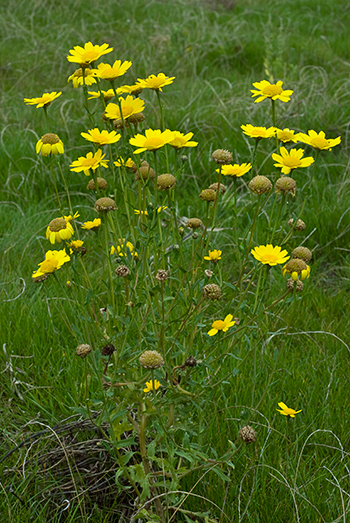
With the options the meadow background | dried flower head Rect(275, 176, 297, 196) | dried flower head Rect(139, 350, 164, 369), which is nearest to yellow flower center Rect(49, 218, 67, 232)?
→ the meadow background

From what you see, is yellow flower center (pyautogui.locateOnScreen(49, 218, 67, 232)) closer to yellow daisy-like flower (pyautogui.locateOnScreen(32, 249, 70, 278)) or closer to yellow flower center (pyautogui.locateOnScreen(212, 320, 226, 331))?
yellow daisy-like flower (pyautogui.locateOnScreen(32, 249, 70, 278))

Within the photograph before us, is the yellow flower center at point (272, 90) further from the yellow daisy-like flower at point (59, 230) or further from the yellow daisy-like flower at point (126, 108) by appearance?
the yellow daisy-like flower at point (59, 230)

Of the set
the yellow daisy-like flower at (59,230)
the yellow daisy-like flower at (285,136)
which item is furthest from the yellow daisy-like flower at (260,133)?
the yellow daisy-like flower at (59,230)

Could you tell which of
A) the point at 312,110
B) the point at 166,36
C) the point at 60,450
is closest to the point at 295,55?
the point at 166,36

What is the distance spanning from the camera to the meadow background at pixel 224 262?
1477 mm

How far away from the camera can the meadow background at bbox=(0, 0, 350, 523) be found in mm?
1477

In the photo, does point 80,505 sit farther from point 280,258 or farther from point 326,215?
point 326,215

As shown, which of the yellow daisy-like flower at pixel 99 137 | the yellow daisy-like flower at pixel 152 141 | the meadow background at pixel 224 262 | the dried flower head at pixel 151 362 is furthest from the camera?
the meadow background at pixel 224 262

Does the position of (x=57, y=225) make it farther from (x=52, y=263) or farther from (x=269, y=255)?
(x=269, y=255)

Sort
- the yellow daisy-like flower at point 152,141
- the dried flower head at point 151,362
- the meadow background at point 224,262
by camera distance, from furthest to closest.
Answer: the meadow background at point 224,262 < the yellow daisy-like flower at point 152,141 < the dried flower head at point 151,362

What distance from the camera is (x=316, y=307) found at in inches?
93.1

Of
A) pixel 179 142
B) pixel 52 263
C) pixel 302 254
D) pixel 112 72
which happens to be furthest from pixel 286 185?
pixel 52 263

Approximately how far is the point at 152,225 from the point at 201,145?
241cm

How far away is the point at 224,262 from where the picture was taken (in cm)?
270
